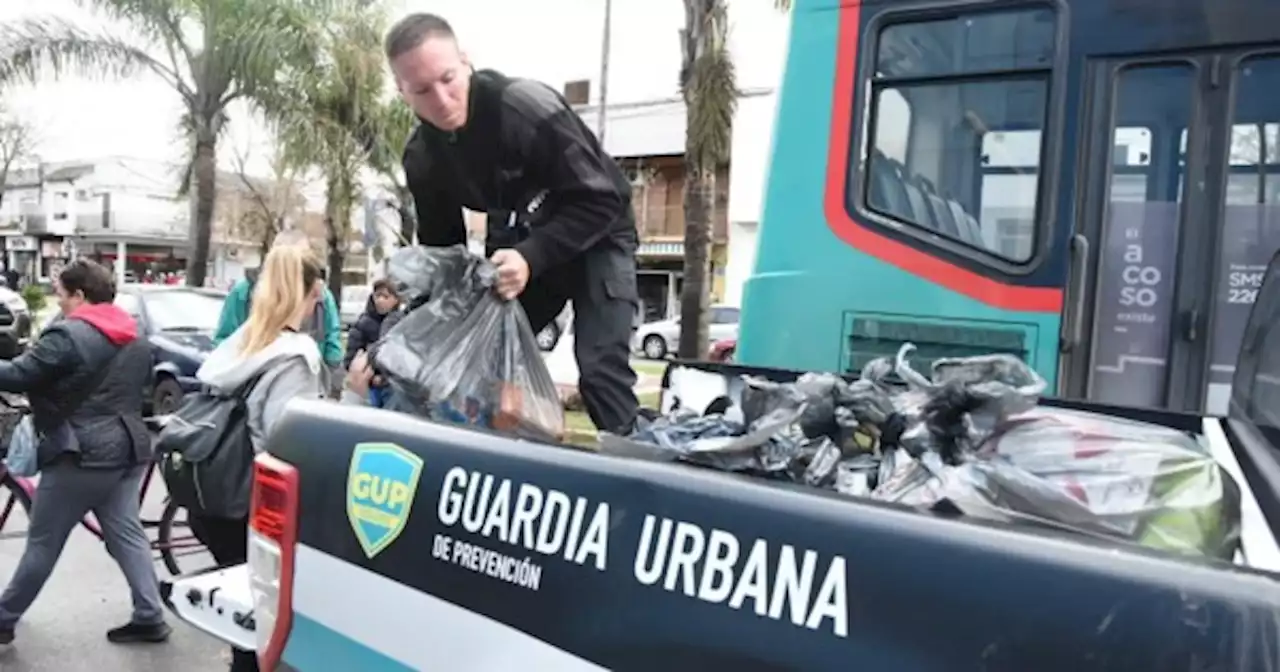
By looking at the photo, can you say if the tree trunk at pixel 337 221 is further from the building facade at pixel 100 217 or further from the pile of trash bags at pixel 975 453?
the building facade at pixel 100 217

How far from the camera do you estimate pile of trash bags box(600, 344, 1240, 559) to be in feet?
4.87

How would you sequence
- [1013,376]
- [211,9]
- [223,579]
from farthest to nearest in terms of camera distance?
[211,9]
[223,579]
[1013,376]

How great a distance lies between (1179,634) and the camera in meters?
1.06

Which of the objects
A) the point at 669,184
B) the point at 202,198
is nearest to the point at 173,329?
the point at 202,198

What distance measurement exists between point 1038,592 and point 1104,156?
368cm

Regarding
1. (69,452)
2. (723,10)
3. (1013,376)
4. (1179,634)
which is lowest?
(69,452)

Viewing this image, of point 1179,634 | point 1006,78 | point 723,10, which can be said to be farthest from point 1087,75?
point 723,10

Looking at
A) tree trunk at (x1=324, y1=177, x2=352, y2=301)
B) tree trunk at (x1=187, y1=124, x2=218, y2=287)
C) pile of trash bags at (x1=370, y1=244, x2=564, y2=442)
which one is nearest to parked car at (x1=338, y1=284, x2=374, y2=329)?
tree trunk at (x1=324, y1=177, x2=352, y2=301)

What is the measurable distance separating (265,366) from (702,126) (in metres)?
7.43

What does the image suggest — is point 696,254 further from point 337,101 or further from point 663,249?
point 663,249

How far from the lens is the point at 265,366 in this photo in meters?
3.88

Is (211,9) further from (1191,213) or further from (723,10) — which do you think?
(1191,213)

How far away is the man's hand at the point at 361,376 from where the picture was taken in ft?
9.05

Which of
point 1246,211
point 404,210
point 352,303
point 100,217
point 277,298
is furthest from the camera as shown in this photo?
A: point 100,217
